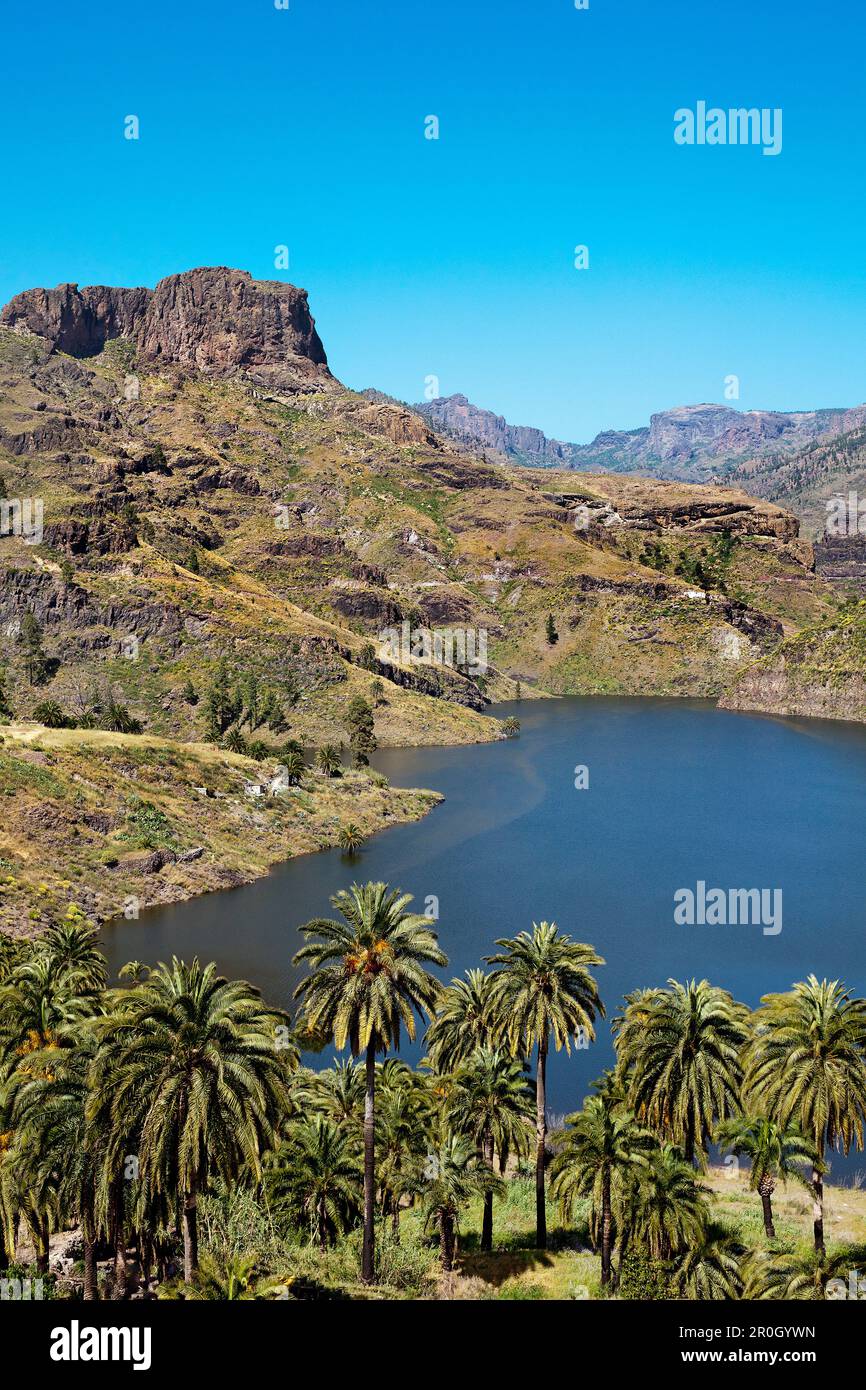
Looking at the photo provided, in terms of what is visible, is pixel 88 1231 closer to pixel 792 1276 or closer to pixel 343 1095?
pixel 343 1095

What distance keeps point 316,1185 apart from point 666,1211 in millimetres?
12197

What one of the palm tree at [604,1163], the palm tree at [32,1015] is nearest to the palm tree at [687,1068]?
the palm tree at [604,1163]

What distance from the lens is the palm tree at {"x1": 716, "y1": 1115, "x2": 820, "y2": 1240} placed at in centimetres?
3488

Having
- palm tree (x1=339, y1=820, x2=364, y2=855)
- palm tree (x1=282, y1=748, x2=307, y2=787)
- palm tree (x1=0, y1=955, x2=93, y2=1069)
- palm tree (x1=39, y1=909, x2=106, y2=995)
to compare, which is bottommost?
palm tree (x1=0, y1=955, x2=93, y2=1069)

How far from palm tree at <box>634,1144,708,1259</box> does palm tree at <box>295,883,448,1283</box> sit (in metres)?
9.51

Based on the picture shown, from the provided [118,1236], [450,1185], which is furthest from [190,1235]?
[450,1185]

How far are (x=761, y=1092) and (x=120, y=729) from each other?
4469 inches

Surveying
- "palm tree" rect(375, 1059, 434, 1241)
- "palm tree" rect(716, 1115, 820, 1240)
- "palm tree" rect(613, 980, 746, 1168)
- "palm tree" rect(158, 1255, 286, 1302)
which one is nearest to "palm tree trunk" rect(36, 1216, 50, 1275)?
"palm tree" rect(158, 1255, 286, 1302)

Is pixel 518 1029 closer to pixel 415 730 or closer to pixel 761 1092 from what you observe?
pixel 761 1092

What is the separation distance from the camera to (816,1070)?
33094 mm

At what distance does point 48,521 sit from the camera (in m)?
189

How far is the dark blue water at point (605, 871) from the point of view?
74.1 m

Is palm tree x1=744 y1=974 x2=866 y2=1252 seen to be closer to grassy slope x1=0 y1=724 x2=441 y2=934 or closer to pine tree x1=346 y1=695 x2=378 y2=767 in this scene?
grassy slope x1=0 y1=724 x2=441 y2=934
